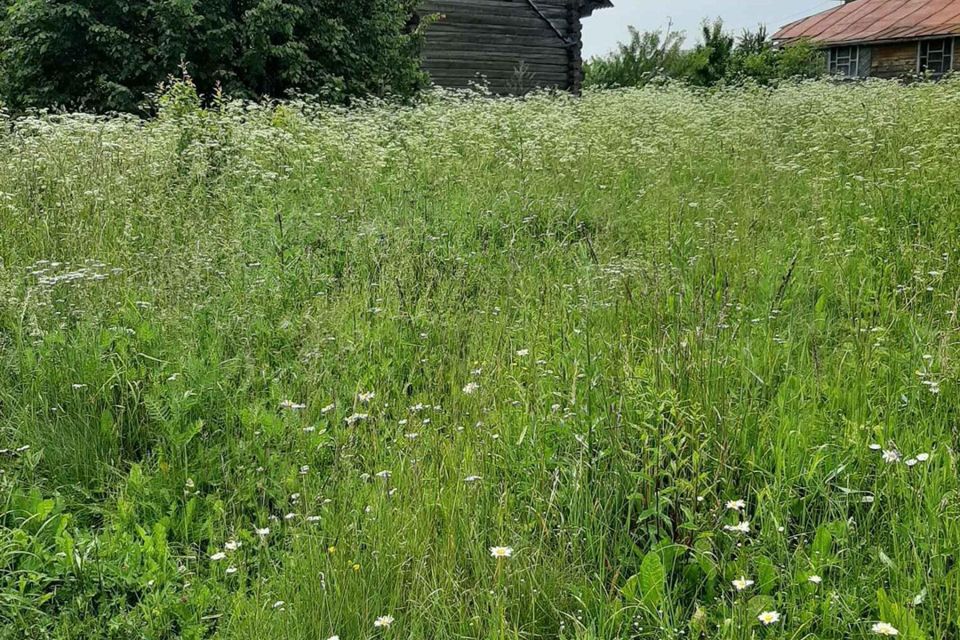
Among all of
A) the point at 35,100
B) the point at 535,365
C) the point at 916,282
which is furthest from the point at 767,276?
the point at 35,100

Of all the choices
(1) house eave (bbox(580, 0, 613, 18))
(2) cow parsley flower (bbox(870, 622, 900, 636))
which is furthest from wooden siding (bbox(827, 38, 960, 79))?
(2) cow parsley flower (bbox(870, 622, 900, 636))

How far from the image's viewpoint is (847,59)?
34.6m

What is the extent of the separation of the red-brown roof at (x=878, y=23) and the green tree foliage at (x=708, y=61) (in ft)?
5.36

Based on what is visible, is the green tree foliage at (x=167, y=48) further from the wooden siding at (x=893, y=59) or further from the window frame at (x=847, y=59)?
the wooden siding at (x=893, y=59)

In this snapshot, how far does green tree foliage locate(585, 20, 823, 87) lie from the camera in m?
30.3

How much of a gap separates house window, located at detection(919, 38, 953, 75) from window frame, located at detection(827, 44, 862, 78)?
2479mm

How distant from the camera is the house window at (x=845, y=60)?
34.1 metres

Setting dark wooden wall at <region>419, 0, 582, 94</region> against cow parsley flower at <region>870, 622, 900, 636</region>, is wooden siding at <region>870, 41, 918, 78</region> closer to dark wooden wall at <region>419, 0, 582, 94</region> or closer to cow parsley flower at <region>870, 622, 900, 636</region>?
dark wooden wall at <region>419, 0, 582, 94</region>

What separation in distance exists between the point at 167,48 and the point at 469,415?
11.8 metres

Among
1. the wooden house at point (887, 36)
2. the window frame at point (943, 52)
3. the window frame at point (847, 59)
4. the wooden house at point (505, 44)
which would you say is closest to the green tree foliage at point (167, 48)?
the wooden house at point (505, 44)

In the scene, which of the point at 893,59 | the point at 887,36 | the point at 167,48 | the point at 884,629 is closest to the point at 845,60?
the point at 893,59

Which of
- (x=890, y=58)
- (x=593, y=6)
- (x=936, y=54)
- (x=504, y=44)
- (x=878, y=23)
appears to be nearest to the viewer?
(x=504, y=44)

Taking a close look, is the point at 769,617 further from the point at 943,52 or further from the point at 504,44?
the point at 943,52

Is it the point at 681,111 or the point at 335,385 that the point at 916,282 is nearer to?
the point at 335,385
